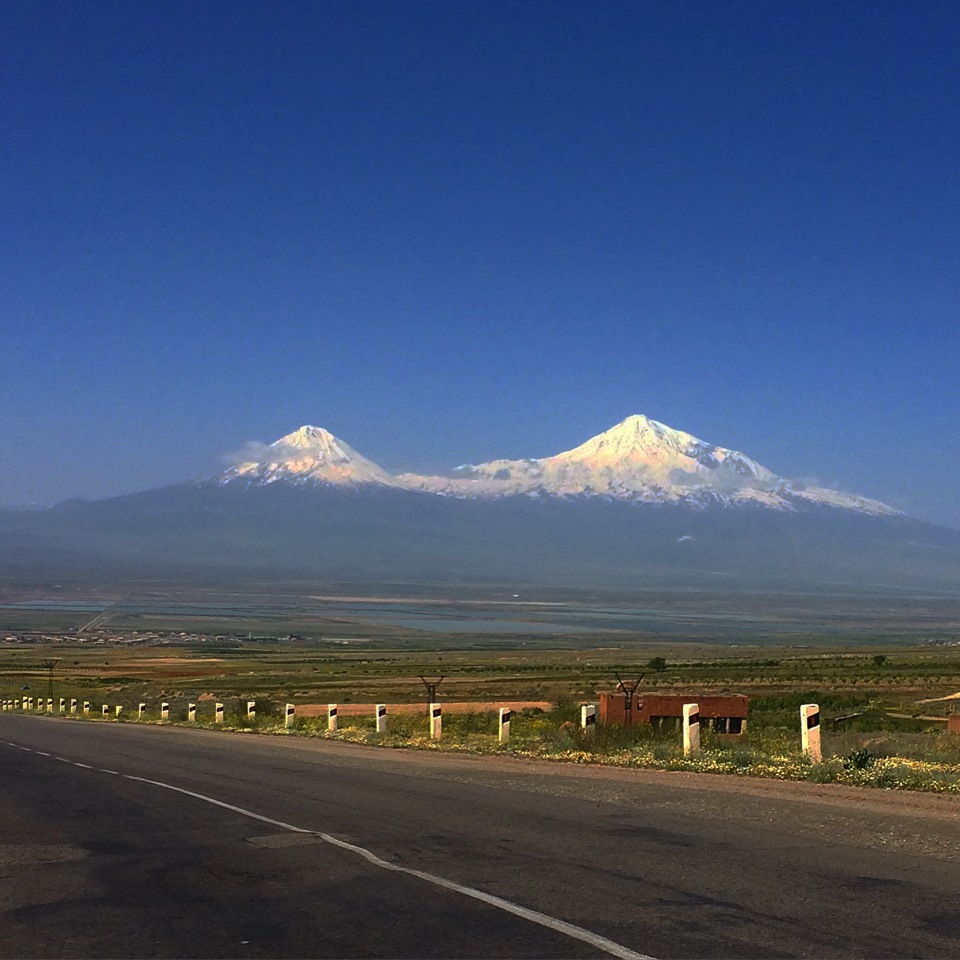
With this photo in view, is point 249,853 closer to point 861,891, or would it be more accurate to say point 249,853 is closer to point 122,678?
point 861,891

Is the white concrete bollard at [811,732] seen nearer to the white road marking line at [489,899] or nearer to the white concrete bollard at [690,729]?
the white concrete bollard at [690,729]

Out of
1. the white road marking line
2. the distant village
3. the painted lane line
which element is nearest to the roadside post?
the white road marking line

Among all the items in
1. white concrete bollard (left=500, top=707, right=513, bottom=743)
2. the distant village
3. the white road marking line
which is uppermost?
the white road marking line

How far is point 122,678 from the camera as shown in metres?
85.2

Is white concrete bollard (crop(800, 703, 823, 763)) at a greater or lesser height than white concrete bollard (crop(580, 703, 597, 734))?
greater

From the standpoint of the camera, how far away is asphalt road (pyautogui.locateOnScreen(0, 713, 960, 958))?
6.95 meters

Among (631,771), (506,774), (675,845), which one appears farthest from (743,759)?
(675,845)

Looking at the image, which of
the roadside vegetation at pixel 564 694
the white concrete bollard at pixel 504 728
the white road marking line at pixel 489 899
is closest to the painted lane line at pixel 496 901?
the white road marking line at pixel 489 899

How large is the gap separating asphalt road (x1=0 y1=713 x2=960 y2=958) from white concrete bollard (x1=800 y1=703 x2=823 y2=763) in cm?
204

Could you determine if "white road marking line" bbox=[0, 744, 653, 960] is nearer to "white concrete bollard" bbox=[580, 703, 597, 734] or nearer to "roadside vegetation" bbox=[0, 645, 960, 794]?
"roadside vegetation" bbox=[0, 645, 960, 794]

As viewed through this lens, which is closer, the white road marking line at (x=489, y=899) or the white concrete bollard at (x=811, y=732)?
the white road marking line at (x=489, y=899)

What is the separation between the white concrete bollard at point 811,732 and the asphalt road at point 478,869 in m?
2.04

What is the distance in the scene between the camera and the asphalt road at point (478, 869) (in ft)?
22.8

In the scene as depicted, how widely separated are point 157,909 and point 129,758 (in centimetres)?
1345
